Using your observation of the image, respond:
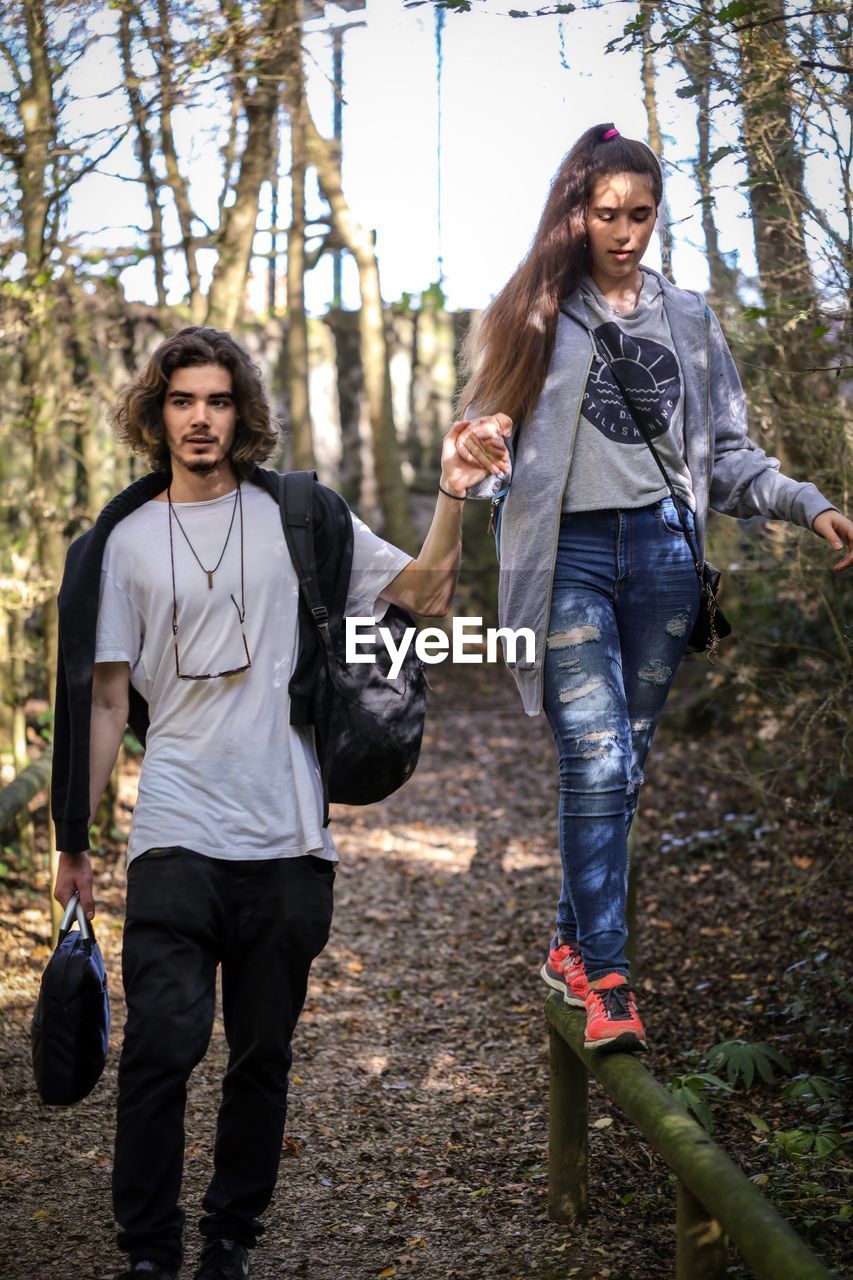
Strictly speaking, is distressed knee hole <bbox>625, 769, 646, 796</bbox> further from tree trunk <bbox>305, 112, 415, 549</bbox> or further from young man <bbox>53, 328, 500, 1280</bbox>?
tree trunk <bbox>305, 112, 415, 549</bbox>

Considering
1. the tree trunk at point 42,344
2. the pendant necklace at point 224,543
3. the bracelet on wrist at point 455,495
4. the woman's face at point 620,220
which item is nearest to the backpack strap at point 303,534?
the pendant necklace at point 224,543

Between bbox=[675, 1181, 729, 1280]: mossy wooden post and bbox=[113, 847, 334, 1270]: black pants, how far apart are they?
1.01 metres

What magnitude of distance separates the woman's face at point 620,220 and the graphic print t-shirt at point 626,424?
11 centimetres

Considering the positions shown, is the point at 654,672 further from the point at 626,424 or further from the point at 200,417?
the point at 200,417

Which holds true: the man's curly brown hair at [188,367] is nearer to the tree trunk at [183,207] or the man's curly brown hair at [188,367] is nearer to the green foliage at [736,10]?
the green foliage at [736,10]

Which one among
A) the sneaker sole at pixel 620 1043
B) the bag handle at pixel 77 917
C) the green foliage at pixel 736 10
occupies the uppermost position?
the green foliage at pixel 736 10

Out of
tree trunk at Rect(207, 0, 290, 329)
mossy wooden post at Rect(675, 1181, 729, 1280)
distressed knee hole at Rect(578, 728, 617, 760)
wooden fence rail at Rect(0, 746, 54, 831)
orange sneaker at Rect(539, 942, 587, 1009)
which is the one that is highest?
tree trunk at Rect(207, 0, 290, 329)

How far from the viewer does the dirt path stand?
3.57m

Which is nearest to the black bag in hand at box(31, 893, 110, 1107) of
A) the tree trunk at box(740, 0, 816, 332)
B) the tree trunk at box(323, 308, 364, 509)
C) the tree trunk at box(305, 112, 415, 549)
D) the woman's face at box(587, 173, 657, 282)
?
the woman's face at box(587, 173, 657, 282)

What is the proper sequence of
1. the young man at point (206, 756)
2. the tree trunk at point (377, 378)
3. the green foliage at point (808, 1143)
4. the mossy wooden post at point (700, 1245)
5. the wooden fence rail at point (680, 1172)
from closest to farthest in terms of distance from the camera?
the wooden fence rail at point (680, 1172) < the mossy wooden post at point (700, 1245) < the young man at point (206, 756) < the green foliage at point (808, 1143) < the tree trunk at point (377, 378)

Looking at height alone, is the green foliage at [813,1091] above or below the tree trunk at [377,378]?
below

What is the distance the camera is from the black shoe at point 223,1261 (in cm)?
305

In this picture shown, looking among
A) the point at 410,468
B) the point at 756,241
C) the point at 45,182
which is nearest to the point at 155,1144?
the point at 756,241

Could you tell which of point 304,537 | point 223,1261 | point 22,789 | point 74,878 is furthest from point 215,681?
point 22,789
